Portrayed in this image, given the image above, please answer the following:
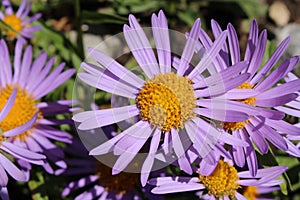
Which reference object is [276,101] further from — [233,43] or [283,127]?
[233,43]

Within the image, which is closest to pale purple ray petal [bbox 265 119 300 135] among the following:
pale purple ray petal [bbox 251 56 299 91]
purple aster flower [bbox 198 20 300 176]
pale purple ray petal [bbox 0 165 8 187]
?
purple aster flower [bbox 198 20 300 176]

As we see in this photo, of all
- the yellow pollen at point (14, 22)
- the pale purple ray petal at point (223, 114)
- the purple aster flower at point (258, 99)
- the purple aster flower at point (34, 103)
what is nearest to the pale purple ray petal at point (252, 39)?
the purple aster flower at point (258, 99)

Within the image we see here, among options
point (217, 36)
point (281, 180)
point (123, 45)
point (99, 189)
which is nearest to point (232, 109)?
point (217, 36)

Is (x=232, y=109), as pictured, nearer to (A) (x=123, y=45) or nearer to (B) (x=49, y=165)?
(B) (x=49, y=165)

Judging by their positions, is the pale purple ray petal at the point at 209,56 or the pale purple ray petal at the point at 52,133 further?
the pale purple ray petal at the point at 52,133

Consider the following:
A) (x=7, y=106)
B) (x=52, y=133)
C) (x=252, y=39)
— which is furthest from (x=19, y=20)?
(x=252, y=39)

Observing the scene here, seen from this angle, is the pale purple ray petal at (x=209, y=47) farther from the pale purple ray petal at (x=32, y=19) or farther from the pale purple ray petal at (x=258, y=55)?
the pale purple ray petal at (x=32, y=19)

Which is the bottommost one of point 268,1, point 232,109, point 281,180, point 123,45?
point 281,180
